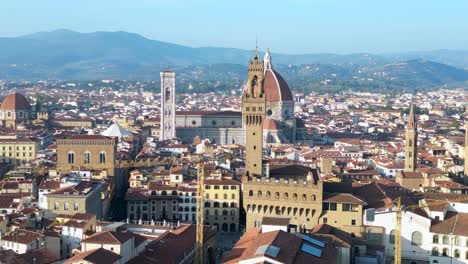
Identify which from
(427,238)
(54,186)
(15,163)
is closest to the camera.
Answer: (427,238)

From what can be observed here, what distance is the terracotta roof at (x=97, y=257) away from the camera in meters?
31.9

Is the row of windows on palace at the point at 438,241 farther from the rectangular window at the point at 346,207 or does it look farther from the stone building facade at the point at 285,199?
the stone building facade at the point at 285,199

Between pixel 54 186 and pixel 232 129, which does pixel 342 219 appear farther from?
pixel 232 129

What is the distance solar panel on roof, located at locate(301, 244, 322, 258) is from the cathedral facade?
204 feet

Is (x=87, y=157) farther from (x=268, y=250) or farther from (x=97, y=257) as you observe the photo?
(x=268, y=250)

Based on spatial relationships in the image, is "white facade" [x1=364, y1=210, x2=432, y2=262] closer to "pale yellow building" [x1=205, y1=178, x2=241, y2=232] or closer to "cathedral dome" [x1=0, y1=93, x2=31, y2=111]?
"pale yellow building" [x1=205, y1=178, x2=241, y2=232]

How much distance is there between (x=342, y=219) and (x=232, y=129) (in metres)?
55.0

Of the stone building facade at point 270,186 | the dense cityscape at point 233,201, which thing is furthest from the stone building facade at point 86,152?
the stone building facade at point 270,186

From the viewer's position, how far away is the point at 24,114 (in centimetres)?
10562

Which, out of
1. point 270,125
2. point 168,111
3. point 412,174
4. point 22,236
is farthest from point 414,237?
point 168,111

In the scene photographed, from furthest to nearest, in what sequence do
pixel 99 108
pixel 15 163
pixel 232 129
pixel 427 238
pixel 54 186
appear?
pixel 99 108, pixel 232 129, pixel 15 163, pixel 54 186, pixel 427 238

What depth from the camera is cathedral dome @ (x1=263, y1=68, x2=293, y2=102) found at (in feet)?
334

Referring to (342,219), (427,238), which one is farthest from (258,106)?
(427,238)

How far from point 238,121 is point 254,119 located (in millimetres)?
49010
